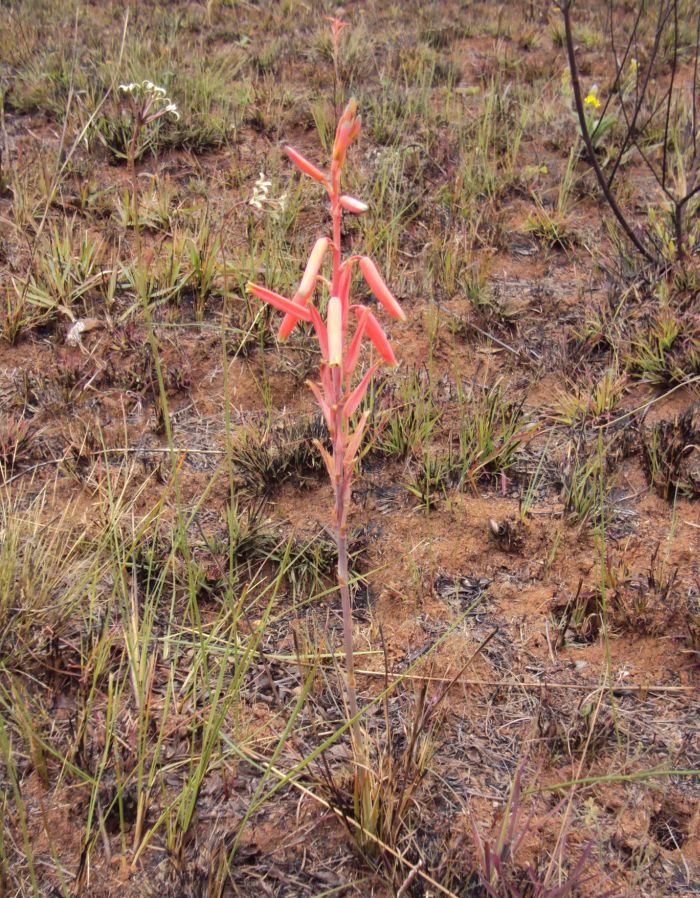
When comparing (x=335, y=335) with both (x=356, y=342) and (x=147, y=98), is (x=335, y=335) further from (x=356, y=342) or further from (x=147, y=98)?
(x=147, y=98)

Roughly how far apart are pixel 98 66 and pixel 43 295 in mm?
3144

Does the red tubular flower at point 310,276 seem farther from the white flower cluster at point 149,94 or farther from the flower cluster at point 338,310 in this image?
the white flower cluster at point 149,94

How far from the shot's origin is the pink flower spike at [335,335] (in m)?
1.22

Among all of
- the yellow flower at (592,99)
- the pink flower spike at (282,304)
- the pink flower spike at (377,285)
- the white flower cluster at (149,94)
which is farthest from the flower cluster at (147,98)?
the yellow flower at (592,99)

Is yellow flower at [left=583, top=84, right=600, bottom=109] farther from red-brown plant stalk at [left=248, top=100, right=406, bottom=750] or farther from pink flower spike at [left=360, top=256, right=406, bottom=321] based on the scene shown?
pink flower spike at [left=360, top=256, right=406, bottom=321]

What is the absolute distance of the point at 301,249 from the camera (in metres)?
3.74

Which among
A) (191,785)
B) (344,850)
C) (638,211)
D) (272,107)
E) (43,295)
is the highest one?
(272,107)

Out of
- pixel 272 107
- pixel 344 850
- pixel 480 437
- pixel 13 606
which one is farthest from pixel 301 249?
pixel 344 850

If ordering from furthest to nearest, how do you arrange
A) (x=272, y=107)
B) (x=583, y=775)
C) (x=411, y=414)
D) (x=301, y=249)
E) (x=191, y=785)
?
1. (x=272, y=107)
2. (x=301, y=249)
3. (x=411, y=414)
4. (x=583, y=775)
5. (x=191, y=785)

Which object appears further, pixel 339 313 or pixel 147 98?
pixel 147 98

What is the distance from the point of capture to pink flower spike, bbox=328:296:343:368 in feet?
4.01

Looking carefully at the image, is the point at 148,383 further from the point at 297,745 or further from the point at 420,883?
the point at 420,883

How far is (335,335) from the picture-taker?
48.6 inches

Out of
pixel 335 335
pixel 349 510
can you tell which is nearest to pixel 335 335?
pixel 335 335
